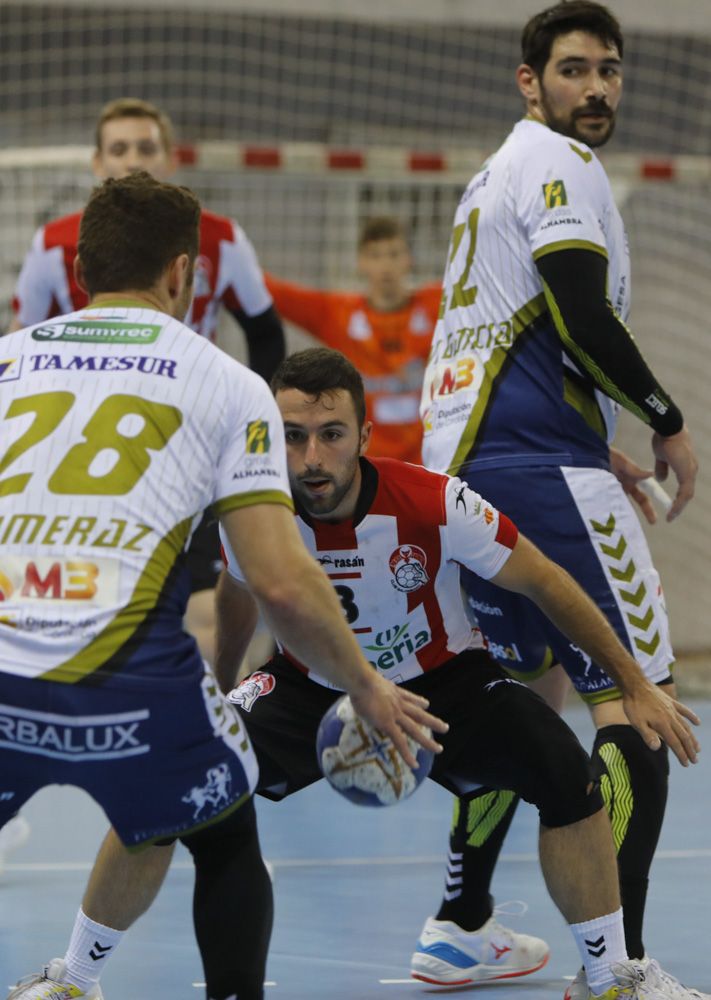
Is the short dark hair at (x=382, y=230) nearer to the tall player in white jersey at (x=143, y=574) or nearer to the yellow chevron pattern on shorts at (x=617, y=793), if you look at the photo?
the yellow chevron pattern on shorts at (x=617, y=793)

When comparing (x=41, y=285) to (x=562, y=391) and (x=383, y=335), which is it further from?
(x=383, y=335)

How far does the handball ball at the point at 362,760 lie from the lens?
2891 millimetres

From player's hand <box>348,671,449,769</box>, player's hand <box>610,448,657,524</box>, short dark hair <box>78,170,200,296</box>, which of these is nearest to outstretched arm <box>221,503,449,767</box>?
player's hand <box>348,671,449,769</box>

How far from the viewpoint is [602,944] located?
334 cm

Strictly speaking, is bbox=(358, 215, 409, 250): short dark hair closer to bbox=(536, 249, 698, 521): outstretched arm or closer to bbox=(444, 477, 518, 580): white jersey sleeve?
bbox=(536, 249, 698, 521): outstretched arm

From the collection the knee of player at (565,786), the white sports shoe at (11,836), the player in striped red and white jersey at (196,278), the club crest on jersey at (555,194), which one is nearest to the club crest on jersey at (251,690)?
the knee of player at (565,786)

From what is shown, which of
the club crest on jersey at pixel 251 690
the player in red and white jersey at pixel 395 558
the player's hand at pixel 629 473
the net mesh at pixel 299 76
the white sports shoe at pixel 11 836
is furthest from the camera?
the net mesh at pixel 299 76

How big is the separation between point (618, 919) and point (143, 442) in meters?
1.41

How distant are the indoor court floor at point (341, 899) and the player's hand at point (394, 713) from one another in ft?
3.92

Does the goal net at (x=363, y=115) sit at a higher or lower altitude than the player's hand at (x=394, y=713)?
higher

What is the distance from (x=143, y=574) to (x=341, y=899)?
7.46ft

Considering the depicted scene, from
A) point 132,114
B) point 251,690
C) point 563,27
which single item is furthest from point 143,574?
point 132,114

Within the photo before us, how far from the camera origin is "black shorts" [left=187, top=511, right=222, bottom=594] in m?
5.47

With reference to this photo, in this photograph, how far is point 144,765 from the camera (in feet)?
8.80
